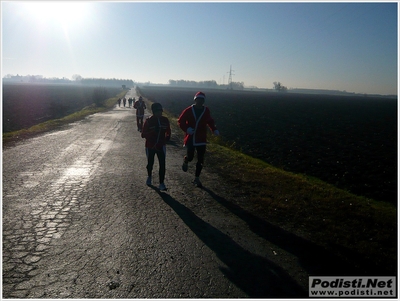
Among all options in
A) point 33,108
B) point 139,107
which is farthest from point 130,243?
point 33,108

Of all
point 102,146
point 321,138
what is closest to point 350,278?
point 102,146

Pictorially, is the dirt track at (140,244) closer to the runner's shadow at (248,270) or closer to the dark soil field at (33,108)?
the runner's shadow at (248,270)

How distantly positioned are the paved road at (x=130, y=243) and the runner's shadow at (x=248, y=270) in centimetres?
1

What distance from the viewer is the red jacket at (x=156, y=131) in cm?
622

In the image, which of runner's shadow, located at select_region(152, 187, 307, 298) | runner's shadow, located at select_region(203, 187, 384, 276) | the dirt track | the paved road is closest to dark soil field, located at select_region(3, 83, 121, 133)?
the paved road

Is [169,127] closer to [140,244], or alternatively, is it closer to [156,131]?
[156,131]

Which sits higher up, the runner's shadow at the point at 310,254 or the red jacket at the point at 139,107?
the red jacket at the point at 139,107

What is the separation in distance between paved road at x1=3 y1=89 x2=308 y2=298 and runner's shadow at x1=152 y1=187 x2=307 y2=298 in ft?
0.04

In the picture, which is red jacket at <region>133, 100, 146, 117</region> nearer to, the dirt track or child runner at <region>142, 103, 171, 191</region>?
the dirt track

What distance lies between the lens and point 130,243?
398 centimetres

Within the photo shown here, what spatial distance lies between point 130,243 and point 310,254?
2443mm

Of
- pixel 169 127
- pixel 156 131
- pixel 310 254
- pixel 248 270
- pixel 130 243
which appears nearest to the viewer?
pixel 248 270

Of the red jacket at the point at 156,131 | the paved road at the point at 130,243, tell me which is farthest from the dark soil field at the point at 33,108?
the red jacket at the point at 156,131

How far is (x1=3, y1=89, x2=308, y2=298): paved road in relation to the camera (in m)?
3.12
